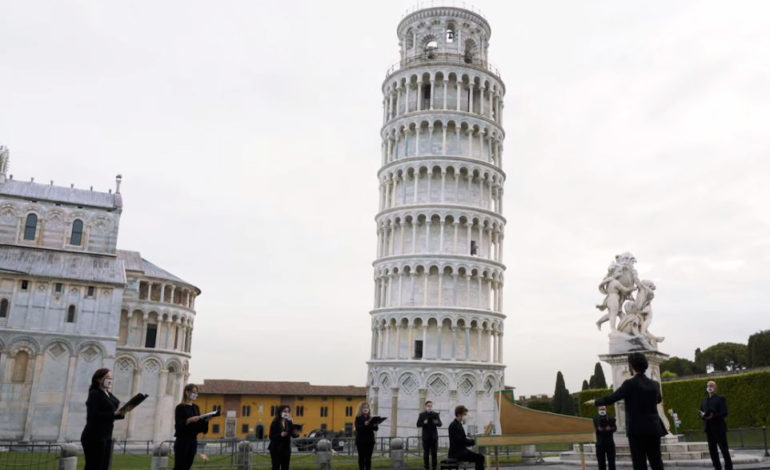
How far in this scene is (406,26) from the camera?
5459cm

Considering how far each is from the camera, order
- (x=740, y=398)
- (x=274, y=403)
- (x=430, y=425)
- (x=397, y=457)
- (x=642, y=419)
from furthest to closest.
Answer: (x=274, y=403), (x=740, y=398), (x=397, y=457), (x=430, y=425), (x=642, y=419)

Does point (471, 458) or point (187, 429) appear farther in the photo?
point (471, 458)

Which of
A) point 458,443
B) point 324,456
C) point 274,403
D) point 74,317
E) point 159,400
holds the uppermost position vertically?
point 74,317

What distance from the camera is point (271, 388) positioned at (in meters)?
76.7

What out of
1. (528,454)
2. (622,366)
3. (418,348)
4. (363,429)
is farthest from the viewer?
(418,348)

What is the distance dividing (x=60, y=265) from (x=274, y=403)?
3615 centimetres

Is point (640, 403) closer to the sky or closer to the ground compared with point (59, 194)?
closer to the ground

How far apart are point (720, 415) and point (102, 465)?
1121 centimetres

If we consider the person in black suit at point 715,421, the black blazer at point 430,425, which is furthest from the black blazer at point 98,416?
the person in black suit at point 715,421

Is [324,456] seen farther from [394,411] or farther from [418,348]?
[418,348]

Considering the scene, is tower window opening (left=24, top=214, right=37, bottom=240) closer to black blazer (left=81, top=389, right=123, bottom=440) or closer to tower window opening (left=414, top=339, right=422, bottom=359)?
tower window opening (left=414, top=339, right=422, bottom=359)

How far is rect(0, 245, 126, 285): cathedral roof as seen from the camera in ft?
148

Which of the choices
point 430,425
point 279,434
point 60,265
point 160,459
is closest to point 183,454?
point 279,434

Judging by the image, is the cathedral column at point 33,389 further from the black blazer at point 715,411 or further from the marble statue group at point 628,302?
the black blazer at point 715,411
